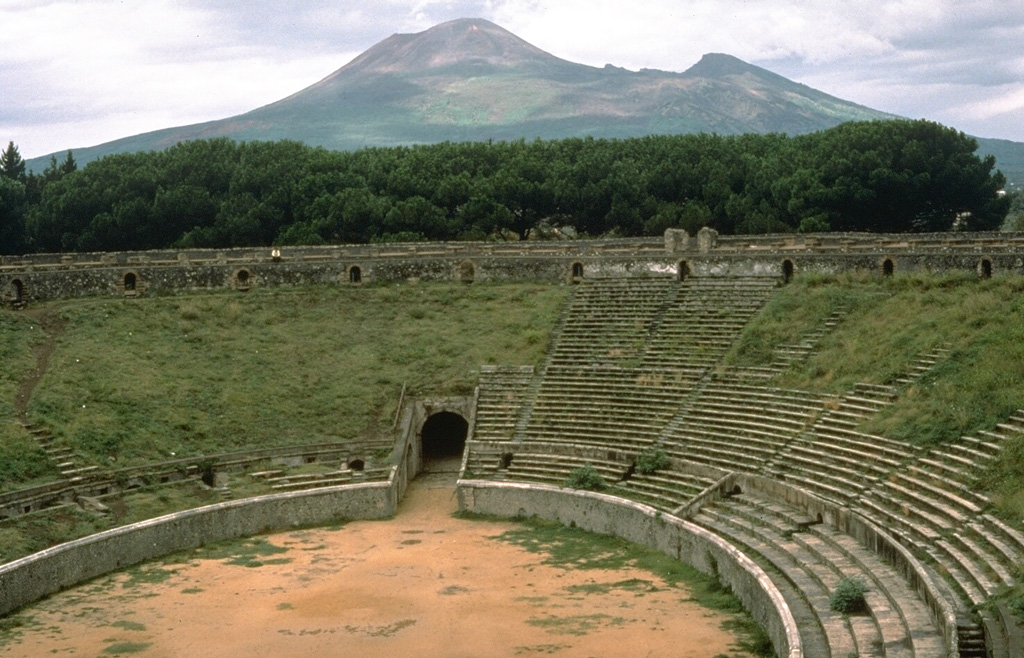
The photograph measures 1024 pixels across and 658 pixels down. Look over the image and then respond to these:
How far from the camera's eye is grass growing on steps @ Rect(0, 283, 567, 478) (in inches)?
1518

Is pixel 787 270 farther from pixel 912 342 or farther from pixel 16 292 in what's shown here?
pixel 16 292

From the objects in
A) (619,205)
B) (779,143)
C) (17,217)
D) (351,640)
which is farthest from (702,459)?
(17,217)

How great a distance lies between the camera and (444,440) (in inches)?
1780

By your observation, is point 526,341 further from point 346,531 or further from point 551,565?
point 551,565

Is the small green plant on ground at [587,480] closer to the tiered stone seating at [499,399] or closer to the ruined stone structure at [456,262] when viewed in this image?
the tiered stone seating at [499,399]

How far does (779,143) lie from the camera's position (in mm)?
65125

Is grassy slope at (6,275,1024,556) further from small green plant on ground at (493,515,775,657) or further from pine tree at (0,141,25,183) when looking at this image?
pine tree at (0,141,25,183)

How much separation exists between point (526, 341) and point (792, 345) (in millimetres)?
10481

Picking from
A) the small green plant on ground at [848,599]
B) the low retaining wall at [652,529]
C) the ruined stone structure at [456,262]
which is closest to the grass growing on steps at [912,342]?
the ruined stone structure at [456,262]

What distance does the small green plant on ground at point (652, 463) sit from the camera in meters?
35.0

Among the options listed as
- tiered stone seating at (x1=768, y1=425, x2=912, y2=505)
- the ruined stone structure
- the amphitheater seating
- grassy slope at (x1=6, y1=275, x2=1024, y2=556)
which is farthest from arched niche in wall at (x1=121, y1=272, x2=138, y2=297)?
tiered stone seating at (x1=768, y1=425, x2=912, y2=505)

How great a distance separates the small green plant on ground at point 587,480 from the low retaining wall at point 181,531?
598 cm

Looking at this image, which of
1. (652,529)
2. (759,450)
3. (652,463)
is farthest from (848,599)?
(652,463)

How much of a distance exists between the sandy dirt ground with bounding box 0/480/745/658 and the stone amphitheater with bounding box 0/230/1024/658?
1703 mm
